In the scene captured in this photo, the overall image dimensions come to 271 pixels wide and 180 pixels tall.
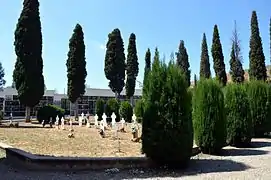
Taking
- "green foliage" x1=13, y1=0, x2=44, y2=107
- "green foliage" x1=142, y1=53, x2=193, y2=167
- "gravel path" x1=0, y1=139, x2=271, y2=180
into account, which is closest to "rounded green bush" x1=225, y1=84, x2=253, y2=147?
"gravel path" x1=0, y1=139, x2=271, y2=180

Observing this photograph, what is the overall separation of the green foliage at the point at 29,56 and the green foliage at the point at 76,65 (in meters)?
6.74

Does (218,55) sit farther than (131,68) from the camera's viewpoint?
No

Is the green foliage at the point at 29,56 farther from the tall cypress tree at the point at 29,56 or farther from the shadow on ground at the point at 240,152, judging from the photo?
the shadow on ground at the point at 240,152

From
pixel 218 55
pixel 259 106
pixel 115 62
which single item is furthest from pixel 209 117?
pixel 218 55

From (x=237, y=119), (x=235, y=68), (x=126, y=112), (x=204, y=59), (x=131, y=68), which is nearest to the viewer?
(x=237, y=119)

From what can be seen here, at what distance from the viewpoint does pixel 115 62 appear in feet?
124

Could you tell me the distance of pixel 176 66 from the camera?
811 cm

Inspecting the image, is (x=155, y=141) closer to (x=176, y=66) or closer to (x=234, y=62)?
(x=176, y=66)

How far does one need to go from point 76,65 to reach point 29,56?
7647 mm

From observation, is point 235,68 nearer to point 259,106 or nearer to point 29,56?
point 29,56

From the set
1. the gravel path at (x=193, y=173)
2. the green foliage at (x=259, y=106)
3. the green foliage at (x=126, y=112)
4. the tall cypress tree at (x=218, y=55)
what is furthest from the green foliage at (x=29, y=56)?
the tall cypress tree at (x=218, y=55)

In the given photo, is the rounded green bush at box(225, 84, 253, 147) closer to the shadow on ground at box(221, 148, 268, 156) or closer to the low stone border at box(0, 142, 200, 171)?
the shadow on ground at box(221, 148, 268, 156)

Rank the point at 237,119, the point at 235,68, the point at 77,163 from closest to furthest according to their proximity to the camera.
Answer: the point at 77,163, the point at 237,119, the point at 235,68

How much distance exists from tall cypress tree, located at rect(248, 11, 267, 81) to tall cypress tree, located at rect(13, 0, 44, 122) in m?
22.6
